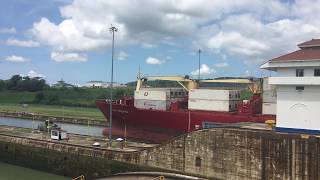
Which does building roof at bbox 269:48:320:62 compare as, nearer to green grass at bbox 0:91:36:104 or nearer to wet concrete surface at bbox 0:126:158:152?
wet concrete surface at bbox 0:126:158:152

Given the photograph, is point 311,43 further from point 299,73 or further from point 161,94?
point 161,94

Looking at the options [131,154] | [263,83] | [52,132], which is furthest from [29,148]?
[263,83]

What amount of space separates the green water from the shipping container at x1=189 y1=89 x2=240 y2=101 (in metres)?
17.2

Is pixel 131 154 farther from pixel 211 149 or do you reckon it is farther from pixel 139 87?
pixel 139 87

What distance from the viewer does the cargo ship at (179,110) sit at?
136ft

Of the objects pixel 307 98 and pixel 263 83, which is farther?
pixel 263 83

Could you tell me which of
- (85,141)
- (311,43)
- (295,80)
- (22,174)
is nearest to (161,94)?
(85,141)

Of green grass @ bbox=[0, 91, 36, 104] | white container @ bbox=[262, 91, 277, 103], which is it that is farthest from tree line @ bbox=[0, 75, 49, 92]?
white container @ bbox=[262, 91, 277, 103]

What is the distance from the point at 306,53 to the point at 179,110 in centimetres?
1938

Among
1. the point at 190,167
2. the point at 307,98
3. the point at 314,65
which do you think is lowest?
the point at 190,167

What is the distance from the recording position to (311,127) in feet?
85.1

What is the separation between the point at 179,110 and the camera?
44938 mm

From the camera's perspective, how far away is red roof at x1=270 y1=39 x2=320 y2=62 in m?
26.6

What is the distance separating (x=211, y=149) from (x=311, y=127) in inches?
236
